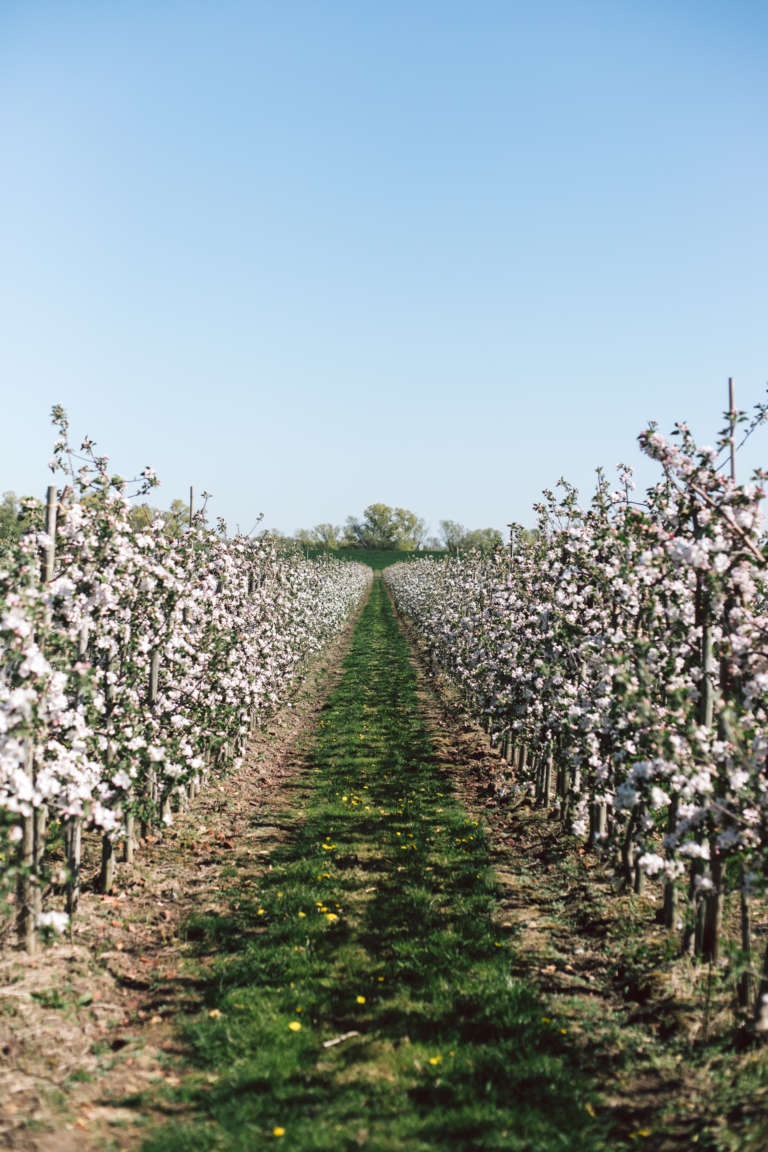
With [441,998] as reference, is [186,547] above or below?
above

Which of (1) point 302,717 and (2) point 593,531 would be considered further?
(1) point 302,717

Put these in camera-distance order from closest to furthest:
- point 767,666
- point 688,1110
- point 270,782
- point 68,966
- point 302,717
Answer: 1. point 688,1110
2. point 767,666
3. point 68,966
4. point 270,782
5. point 302,717

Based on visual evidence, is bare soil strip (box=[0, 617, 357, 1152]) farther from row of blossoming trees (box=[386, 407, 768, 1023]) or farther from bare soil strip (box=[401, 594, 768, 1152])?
row of blossoming trees (box=[386, 407, 768, 1023])

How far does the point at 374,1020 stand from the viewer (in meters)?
5.95

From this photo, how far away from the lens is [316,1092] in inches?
200

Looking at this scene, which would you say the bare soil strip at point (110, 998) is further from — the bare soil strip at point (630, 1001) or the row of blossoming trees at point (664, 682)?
the row of blossoming trees at point (664, 682)

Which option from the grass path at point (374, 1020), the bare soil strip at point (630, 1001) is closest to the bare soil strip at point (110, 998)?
the grass path at point (374, 1020)

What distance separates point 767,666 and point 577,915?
3.62 m

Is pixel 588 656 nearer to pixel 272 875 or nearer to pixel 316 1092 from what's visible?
pixel 272 875

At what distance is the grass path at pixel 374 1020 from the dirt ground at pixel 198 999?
289mm

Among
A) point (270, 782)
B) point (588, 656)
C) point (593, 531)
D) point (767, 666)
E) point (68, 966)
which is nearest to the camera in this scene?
point (767, 666)

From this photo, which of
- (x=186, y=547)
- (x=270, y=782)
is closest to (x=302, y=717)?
(x=270, y=782)

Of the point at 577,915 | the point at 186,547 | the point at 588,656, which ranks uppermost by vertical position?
the point at 186,547

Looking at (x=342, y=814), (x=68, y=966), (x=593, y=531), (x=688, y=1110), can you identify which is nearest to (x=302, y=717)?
(x=342, y=814)
